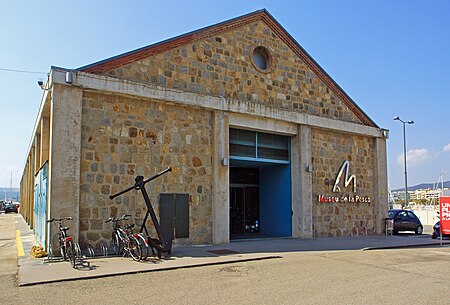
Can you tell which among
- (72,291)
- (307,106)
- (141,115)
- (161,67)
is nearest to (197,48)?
(161,67)

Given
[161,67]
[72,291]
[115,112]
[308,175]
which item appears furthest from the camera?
[308,175]

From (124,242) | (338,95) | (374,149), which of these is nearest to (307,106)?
(338,95)

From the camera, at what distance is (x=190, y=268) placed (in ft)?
34.0

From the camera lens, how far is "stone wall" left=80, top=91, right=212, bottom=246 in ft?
41.2

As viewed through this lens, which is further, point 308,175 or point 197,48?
point 308,175

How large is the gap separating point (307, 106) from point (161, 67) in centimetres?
731

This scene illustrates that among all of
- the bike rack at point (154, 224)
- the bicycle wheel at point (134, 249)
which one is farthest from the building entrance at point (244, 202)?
the bicycle wheel at point (134, 249)

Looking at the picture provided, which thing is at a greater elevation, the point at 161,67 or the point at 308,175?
the point at 161,67

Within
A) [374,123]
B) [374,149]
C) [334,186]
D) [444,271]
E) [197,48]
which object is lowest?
[444,271]

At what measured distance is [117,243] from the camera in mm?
11969

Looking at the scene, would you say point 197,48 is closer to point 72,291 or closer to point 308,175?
point 308,175

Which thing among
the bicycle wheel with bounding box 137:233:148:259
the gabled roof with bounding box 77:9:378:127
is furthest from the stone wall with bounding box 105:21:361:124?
the bicycle wheel with bounding box 137:233:148:259

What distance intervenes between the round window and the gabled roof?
3.57ft

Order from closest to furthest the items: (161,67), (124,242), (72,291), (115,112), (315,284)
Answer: (72,291)
(315,284)
(124,242)
(115,112)
(161,67)
